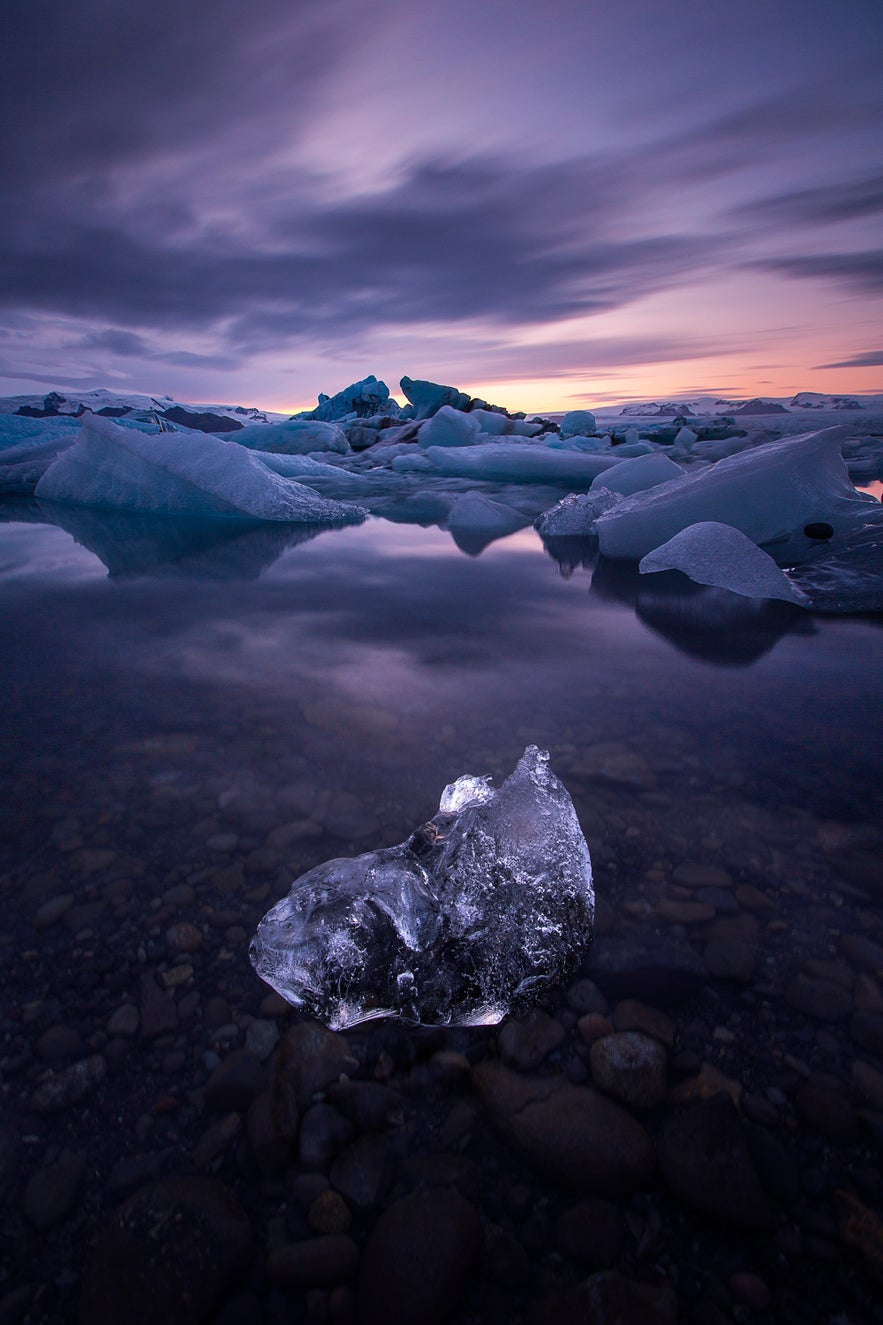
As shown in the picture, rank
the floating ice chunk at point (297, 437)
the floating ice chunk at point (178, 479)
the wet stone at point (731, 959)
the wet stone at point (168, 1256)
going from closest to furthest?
the wet stone at point (168, 1256) < the wet stone at point (731, 959) < the floating ice chunk at point (178, 479) < the floating ice chunk at point (297, 437)

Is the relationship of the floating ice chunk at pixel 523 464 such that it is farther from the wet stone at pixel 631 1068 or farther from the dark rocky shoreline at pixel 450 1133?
the wet stone at pixel 631 1068

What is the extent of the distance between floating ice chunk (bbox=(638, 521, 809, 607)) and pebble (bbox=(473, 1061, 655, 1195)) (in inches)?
145

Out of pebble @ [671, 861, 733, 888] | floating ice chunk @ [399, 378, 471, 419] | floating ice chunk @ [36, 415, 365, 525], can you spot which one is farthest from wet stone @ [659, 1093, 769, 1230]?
floating ice chunk @ [399, 378, 471, 419]

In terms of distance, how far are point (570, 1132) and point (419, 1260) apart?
0.27m

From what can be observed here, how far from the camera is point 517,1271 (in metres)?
0.81

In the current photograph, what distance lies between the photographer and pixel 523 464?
1166 cm

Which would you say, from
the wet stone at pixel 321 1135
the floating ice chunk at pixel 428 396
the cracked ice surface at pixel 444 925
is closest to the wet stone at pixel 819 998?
the cracked ice surface at pixel 444 925

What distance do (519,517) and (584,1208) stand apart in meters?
7.57

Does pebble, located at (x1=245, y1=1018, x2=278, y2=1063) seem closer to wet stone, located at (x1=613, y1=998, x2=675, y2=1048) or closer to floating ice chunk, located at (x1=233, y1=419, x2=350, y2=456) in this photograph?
wet stone, located at (x1=613, y1=998, x2=675, y2=1048)

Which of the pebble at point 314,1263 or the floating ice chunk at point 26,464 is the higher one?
the floating ice chunk at point 26,464

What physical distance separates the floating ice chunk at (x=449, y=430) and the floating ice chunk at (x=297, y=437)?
3.12 meters

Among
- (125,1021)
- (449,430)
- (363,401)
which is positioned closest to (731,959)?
(125,1021)

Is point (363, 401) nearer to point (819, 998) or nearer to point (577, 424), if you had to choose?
point (577, 424)

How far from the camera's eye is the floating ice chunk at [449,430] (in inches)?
687
